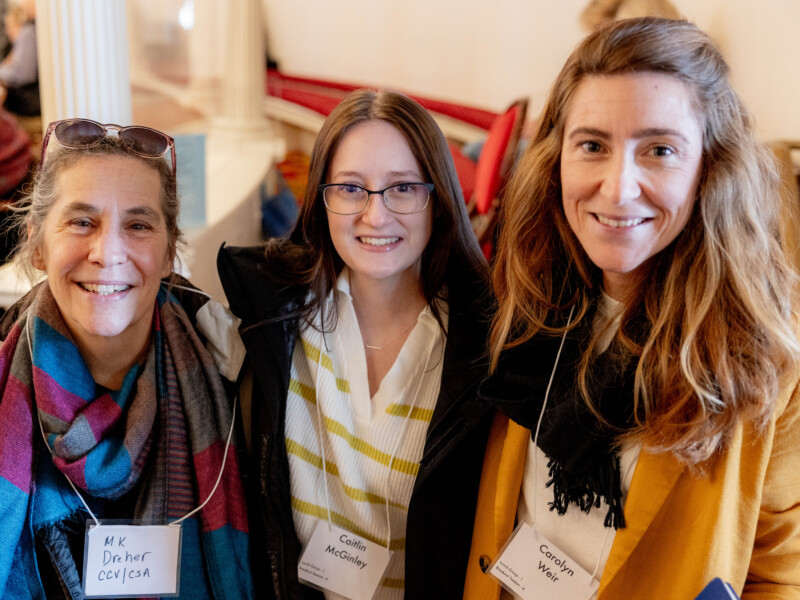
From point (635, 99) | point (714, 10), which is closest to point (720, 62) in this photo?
point (635, 99)

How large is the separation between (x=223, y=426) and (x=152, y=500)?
223 mm

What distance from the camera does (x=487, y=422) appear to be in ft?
5.24

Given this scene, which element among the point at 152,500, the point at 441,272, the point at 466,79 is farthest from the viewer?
the point at 466,79

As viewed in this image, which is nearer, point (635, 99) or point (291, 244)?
point (635, 99)

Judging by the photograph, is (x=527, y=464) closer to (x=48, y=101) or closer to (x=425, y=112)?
(x=425, y=112)

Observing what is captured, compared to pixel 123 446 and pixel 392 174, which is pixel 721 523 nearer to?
pixel 392 174

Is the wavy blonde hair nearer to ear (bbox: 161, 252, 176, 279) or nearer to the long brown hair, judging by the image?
the long brown hair

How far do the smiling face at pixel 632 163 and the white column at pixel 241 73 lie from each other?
4189mm

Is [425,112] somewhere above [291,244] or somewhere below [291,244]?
above

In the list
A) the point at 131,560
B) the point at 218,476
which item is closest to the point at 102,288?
the point at 218,476

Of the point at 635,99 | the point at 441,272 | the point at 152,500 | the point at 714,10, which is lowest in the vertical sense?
the point at 152,500

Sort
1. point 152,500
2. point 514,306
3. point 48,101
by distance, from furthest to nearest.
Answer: point 48,101
point 152,500
point 514,306

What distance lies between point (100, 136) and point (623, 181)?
1.16 meters

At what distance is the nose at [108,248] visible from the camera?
156 cm
